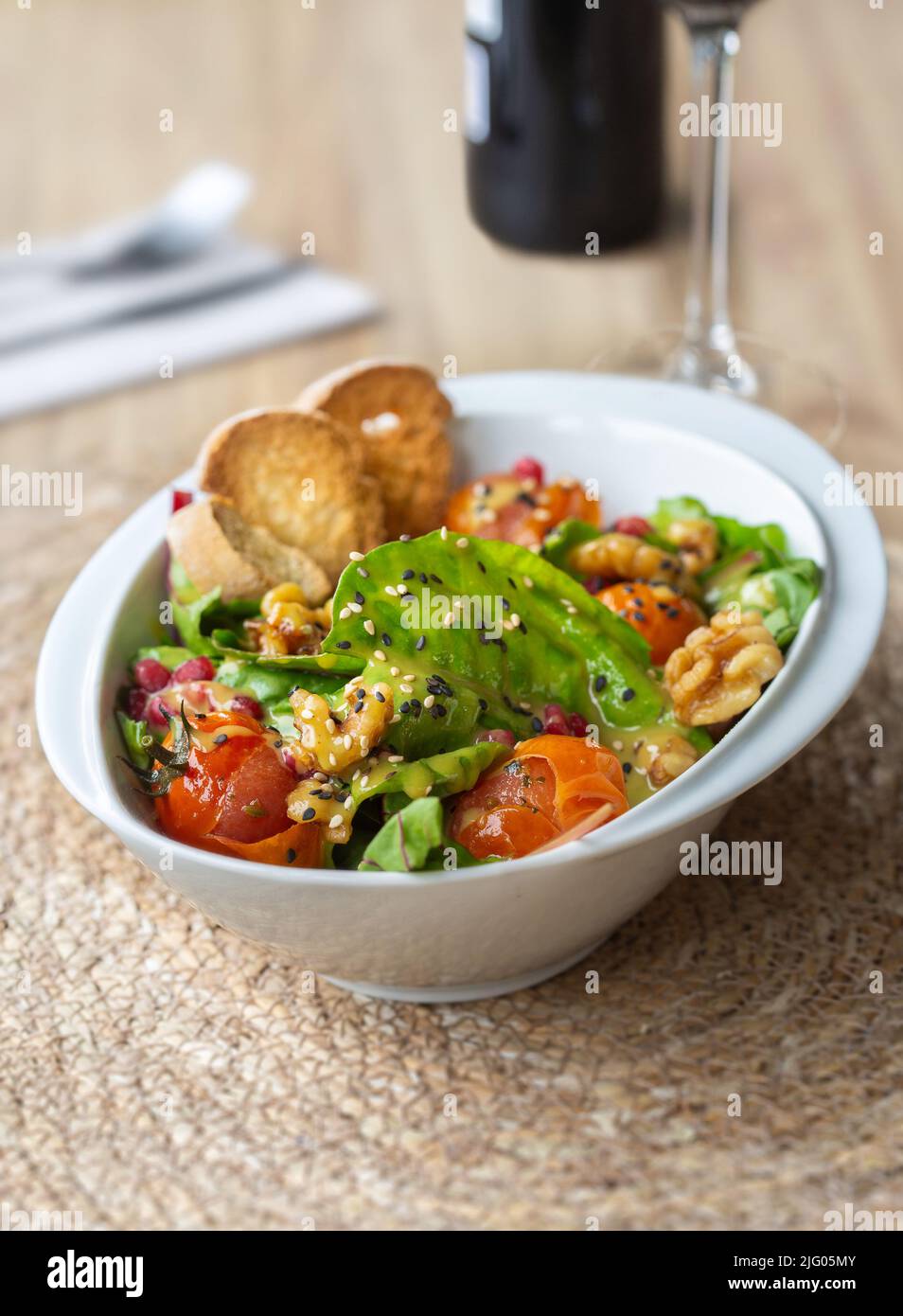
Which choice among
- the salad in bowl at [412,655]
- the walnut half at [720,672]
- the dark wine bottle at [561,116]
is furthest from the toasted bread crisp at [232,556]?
the dark wine bottle at [561,116]

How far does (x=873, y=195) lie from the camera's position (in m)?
3.55

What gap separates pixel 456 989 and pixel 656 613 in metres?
0.49

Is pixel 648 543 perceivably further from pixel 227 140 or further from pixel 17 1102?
Answer: pixel 227 140

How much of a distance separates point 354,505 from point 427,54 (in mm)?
2824

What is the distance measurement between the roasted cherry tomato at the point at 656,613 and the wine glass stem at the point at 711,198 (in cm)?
124

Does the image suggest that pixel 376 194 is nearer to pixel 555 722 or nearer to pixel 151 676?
pixel 151 676

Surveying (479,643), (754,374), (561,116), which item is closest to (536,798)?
(479,643)

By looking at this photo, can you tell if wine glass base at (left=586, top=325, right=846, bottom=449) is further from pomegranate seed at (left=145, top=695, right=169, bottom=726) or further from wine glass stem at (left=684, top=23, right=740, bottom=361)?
pomegranate seed at (left=145, top=695, right=169, bottom=726)

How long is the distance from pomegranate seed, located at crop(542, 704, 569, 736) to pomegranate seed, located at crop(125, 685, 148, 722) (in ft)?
1.45

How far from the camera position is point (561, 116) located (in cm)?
285

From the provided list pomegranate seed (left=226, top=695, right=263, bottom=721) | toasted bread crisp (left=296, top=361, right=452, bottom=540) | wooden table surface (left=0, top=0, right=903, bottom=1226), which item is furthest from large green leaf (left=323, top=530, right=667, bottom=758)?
wooden table surface (left=0, top=0, right=903, bottom=1226)

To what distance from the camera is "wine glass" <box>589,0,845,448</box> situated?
2.64 m

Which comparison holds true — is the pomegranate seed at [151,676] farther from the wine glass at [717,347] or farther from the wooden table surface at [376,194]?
the wine glass at [717,347]

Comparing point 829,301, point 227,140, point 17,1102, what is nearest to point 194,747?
point 17,1102
